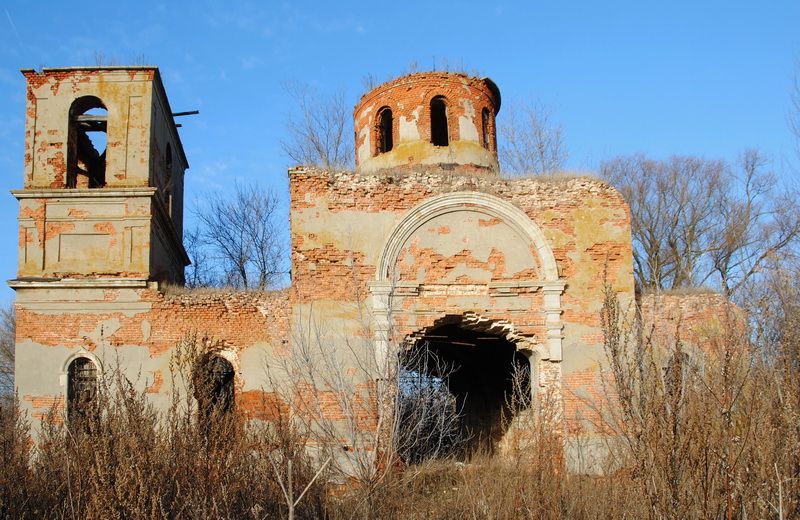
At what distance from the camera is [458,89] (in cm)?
1616

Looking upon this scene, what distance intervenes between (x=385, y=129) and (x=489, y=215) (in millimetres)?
4876

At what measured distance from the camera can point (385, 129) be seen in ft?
54.6

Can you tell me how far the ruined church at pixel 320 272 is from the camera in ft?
39.6

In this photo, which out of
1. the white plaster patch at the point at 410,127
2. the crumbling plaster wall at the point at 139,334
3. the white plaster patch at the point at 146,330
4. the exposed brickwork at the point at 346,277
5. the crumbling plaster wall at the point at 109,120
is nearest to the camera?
the exposed brickwork at the point at 346,277

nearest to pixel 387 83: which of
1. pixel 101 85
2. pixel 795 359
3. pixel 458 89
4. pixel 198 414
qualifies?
pixel 458 89

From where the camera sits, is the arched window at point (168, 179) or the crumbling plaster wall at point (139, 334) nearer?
the crumbling plaster wall at point (139, 334)

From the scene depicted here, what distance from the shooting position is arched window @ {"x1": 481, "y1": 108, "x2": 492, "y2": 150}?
643 inches

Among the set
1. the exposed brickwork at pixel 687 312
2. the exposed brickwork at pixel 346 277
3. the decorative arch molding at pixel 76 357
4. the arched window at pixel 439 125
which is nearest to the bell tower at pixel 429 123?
the arched window at pixel 439 125

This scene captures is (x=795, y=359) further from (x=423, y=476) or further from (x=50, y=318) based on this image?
(x=50, y=318)

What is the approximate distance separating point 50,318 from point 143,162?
127 inches

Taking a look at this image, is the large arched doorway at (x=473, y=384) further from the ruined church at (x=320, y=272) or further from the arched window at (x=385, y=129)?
the arched window at (x=385, y=129)

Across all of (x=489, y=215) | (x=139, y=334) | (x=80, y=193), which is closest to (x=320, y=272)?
(x=489, y=215)

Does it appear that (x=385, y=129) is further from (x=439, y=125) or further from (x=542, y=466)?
(x=542, y=466)

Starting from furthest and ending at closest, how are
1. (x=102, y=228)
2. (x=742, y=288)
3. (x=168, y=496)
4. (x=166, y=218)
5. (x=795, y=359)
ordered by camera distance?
(x=742, y=288) → (x=166, y=218) → (x=102, y=228) → (x=168, y=496) → (x=795, y=359)
